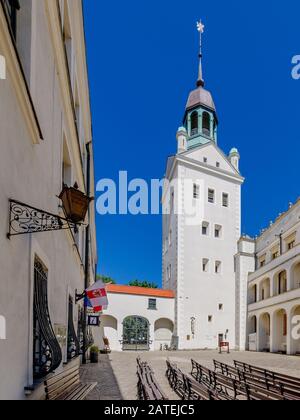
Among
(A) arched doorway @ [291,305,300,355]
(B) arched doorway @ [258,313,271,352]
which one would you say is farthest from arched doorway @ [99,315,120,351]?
(A) arched doorway @ [291,305,300,355]

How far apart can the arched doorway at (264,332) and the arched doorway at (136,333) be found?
9839 mm

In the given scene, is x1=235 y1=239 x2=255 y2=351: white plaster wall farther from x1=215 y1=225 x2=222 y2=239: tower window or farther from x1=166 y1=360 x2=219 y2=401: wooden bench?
x1=166 y1=360 x2=219 y2=401: wooden bench

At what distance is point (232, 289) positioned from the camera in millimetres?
37656

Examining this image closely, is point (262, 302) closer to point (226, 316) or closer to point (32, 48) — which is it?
point (226, 316)

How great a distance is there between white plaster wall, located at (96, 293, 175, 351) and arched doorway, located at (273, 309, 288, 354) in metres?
8.91

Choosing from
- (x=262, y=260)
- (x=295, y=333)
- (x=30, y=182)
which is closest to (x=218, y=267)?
(x=262, y=260)

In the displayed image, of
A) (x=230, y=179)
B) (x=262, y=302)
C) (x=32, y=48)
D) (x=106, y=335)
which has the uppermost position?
(x=230, y=179)

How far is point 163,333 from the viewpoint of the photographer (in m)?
35.1

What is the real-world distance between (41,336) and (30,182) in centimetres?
221

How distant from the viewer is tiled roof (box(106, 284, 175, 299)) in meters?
34.0

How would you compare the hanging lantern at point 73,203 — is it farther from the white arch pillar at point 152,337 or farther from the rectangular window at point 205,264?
the rectangular window at point 205,264

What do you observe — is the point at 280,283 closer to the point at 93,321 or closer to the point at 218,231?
the point at 218,231
